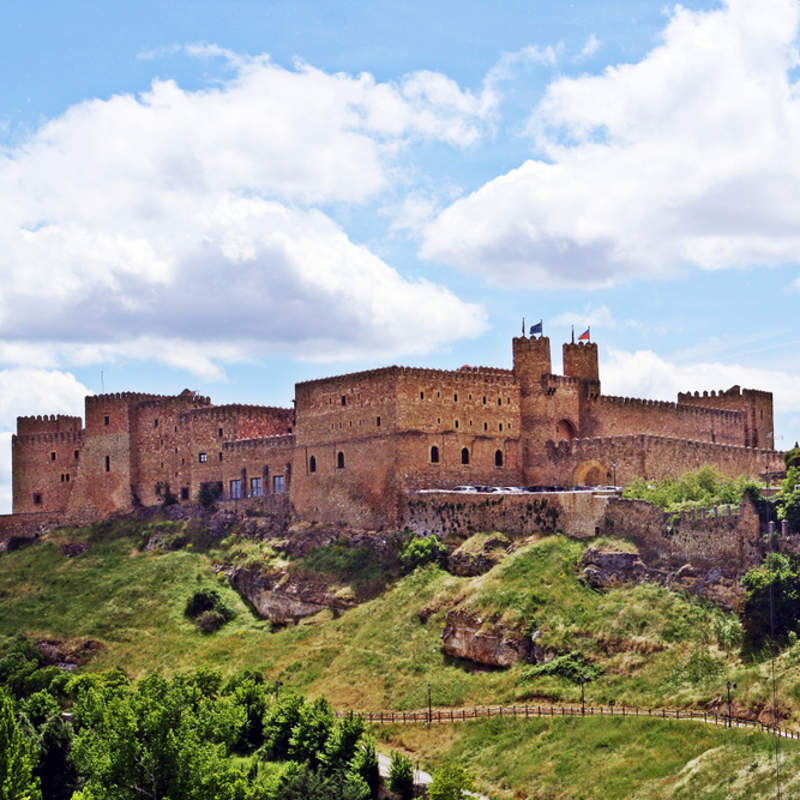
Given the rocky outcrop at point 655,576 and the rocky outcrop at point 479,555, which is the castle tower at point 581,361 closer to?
the rocky outcrop at point 479,555

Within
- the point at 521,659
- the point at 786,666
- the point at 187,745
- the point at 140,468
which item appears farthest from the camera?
the point at 140,468

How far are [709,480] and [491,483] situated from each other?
14.1m

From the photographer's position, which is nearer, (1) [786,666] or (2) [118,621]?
(1) [786,666]

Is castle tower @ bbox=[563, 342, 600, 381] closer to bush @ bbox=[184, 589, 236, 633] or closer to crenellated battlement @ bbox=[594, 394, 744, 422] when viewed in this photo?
crenellated battlement @ bbox=[594, 394, 744, 422]

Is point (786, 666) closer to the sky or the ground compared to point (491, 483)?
closer to the ground

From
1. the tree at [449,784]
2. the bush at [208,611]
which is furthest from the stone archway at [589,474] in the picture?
the tree at [449,784]

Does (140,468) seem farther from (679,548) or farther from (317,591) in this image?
(679,548)

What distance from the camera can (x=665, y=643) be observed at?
7412 cm

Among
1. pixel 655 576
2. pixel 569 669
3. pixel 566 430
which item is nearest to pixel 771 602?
pixel 655 576

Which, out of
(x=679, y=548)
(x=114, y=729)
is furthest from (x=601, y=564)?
(x=114, y=729)

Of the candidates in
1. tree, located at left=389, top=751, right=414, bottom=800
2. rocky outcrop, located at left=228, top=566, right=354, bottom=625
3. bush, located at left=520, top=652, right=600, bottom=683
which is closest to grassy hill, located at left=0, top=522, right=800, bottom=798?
bush, located at left=520, top=652, right=600, bottom=683

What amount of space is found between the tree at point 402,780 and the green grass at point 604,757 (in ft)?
8.85

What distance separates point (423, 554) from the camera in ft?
294

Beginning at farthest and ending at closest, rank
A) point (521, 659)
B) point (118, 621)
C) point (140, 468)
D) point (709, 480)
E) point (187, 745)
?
point (140, 468) < point (118, 621) < point (709, 480) < point (521, 659) < point (187, 745)
